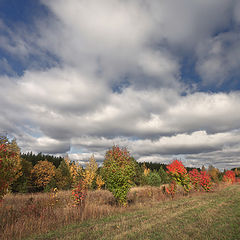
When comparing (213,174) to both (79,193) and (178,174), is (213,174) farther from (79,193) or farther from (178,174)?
(79,193)

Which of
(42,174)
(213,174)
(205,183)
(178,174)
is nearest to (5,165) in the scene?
(178,174)

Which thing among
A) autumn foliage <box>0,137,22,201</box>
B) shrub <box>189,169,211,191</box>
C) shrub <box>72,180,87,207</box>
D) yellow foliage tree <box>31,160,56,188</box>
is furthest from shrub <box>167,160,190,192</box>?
yellow foliage tree <box>31,160,56,188</box>

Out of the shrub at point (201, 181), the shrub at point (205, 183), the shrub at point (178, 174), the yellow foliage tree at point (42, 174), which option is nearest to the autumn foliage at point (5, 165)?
the shrub at point (178, 174)

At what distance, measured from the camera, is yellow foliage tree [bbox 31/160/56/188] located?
3697 centimetres

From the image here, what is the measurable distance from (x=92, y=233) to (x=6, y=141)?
5845 mm

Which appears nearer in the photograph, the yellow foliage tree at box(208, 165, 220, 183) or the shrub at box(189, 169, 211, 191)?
the shrub at box(189, 169, 211, 191)

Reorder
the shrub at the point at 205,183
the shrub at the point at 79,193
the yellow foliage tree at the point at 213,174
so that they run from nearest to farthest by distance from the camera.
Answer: the shrub at the point at 79,193
the shrub at the point at 205,183
the yellow foliage tree at the point at 213,174

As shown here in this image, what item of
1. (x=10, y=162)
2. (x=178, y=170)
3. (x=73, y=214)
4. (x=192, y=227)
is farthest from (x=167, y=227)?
(x=178, y=170)

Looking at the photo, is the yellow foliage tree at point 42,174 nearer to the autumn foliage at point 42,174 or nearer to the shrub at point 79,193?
the autumn foliage at point 42,174

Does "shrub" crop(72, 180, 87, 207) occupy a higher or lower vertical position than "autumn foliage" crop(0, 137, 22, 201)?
lower

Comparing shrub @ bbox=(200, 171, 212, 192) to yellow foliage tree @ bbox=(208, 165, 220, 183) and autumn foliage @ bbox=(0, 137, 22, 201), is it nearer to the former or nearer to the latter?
yellow foliage tree @ bbox=(208, 165, 220, 183)

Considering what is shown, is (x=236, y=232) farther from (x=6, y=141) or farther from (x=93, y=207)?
(x=6, y=141)

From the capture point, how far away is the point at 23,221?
8.20 m

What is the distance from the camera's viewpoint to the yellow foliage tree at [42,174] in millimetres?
36969
